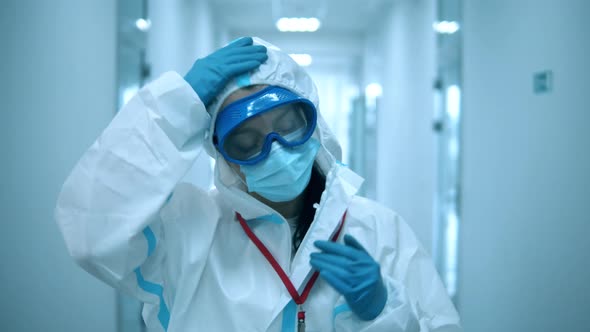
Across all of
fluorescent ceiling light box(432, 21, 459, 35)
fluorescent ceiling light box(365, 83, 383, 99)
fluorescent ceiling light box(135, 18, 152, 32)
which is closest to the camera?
fluorescent ceiling light box(135, 18, 152, 32)

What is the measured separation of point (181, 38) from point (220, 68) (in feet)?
8.32

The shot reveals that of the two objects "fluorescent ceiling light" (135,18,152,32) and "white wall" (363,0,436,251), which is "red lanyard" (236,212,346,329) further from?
"white wall" (363,0,436,251)

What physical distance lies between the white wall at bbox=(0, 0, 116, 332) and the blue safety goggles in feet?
3.12

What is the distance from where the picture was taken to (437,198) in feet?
10.6

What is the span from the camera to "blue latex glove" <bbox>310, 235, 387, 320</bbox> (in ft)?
2.90

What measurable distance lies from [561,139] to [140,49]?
2022 mm

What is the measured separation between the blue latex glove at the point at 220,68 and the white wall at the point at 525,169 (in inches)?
43.7

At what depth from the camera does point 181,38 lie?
324 centimetres

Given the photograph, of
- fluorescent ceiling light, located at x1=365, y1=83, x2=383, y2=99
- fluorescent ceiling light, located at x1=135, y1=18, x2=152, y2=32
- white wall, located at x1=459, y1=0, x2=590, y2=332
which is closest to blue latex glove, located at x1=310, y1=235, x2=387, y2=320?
white wall, located at x1=459, y1=0, x2=590, y2=332

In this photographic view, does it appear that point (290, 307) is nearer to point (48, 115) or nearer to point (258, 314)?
point (258, 314)

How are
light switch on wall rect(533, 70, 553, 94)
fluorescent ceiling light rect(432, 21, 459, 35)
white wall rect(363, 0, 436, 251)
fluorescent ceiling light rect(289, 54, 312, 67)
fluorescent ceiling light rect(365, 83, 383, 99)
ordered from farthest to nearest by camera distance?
fluorescent ceiling light rect(289, 54, 312, 67)
fluorescent ceiling light rect(365, 83, 383, 99)
white wall rect(363, 0, 436, 251)
fluorescent ceiling light rect(432, 21, 459, 35)
light switch on wall rect(533, 70, 553, 94)

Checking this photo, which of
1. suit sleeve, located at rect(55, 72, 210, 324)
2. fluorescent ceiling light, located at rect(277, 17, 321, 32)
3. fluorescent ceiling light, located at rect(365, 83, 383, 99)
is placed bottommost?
suit sleeve, located at rect(55, 72, 210, 324)

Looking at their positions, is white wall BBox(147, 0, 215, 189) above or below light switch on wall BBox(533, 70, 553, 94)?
above

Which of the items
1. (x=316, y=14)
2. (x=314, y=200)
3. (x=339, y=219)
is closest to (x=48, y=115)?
(x=314, y=200)
